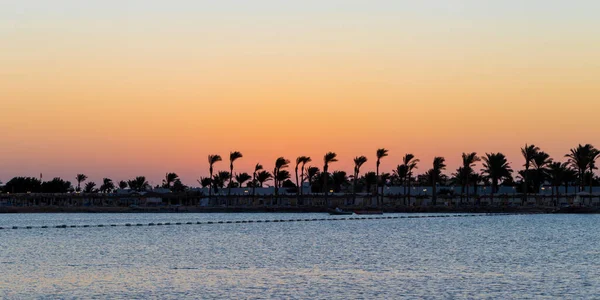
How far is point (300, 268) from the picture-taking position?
5831 cm

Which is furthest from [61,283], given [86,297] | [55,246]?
[55,246]

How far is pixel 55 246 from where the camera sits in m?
84.4

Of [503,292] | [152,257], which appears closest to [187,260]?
[152,257]

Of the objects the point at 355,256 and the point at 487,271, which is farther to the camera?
the point at 355,256

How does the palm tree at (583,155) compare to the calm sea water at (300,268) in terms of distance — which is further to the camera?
the palm tree at (583,155)

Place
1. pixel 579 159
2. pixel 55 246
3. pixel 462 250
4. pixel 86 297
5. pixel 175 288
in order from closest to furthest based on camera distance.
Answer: pixel 86 297 → pixel 175 288 → pixel 462 250 → pixel 55 246 → pixel 579 159

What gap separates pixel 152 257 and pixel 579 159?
147 meters

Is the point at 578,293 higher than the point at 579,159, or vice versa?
the point at 579,159

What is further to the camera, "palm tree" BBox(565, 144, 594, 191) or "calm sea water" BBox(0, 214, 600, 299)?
"palm tree" BBox(565, 144, 594, 191)

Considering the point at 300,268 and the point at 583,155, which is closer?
the point at 300,268

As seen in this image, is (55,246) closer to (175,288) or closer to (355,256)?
(355,256)

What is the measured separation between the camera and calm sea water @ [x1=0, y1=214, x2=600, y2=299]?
44500 millimetres

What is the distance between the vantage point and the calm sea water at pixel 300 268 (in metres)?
44.5

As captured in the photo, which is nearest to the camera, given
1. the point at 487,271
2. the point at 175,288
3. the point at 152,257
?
the point at 175,288
